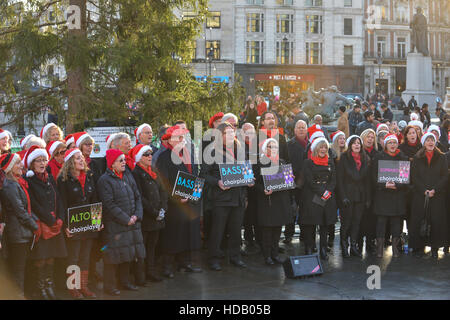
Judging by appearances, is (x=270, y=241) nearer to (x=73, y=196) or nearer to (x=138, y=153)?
(x=138, y=153)

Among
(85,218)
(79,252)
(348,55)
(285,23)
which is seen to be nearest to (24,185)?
(85,218)

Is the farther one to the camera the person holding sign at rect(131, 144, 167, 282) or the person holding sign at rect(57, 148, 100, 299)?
the person holding sign at rect(131, 144, 167, 282)

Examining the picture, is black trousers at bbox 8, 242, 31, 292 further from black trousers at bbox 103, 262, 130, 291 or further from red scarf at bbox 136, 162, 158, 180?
red scarf at bbox 136, 162, 158, 180

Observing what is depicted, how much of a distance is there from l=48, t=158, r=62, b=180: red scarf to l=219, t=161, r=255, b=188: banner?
94.1 inches

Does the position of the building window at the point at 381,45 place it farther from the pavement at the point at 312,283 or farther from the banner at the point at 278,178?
the banner at the point at 278,178

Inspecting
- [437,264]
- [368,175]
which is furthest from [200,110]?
[437,264]

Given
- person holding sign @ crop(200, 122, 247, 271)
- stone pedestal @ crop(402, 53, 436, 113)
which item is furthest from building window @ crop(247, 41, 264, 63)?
person holding sign @ crop(200, 122, 247, 271)

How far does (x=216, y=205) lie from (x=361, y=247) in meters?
2.93

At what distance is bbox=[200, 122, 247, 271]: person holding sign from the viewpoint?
984cm

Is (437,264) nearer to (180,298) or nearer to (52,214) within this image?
(180,298)

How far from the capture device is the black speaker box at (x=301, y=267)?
30.0 feet

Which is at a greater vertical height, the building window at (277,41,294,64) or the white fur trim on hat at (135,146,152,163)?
the building window at (277,41,294,64)

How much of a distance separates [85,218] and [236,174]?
253 centimetres

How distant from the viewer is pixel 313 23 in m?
71.6
